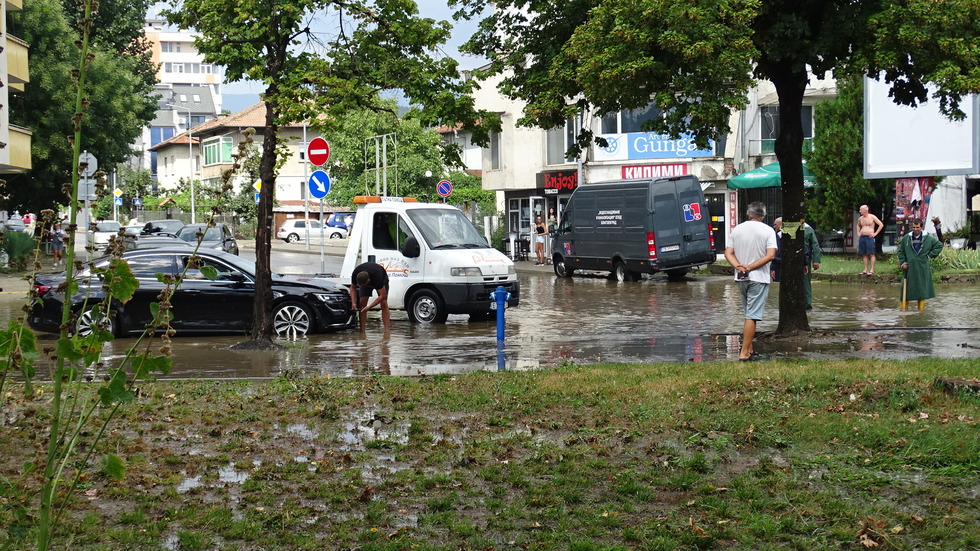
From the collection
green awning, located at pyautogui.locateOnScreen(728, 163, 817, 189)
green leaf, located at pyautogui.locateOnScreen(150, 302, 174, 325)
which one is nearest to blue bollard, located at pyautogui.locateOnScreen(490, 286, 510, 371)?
green leaf, located at pyautogui.locateOnScreen(150, 302, 174, 325)

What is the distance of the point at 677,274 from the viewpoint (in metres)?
28.6

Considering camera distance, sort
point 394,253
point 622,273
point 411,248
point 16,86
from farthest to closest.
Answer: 1. point 16,86
2. point 622,273
3. point 394,253
4. point 411,248

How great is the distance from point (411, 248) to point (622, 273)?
41.5ft

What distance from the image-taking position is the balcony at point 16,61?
2825cm

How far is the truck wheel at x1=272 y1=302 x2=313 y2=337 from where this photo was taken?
618 inches

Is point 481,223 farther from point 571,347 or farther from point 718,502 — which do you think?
point 718,502

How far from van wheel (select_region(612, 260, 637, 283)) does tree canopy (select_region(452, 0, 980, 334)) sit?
46.8 ft

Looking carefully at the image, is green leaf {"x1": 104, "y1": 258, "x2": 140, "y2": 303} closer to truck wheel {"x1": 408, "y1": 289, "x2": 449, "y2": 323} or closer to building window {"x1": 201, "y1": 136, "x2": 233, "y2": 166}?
truck wheel {"x1": 408, "y1": 289, "x2": 449, "y2": 323}

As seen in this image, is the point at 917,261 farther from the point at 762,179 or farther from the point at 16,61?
the point at 16,61

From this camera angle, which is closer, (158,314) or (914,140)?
(158,314)

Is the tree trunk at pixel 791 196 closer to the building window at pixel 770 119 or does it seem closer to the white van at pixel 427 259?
the white van at pixel 427 259

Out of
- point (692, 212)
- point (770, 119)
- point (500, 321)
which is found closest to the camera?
point (500, 321)

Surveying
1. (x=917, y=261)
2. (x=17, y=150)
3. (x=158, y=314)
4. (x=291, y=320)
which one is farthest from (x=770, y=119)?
(x=158, y=314)

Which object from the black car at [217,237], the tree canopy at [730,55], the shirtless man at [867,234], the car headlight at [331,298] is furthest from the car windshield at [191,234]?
the tree canopy at [730,55]
